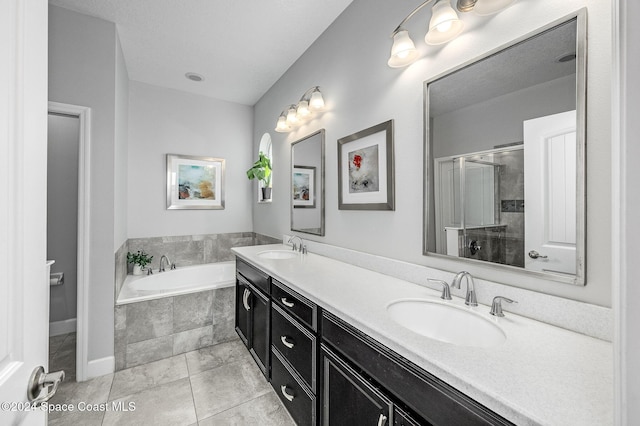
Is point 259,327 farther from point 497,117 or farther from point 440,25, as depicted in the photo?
point 440,25

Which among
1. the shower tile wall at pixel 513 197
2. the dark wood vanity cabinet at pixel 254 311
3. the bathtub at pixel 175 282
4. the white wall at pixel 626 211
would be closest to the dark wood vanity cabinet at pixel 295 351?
the dark wood vanity cabinet at pixel 254 311

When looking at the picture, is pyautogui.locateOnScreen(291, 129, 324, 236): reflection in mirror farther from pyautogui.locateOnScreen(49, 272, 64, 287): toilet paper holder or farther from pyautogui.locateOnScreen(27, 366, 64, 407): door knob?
pyautogui.locateOnScreen(49, 272, 64, 287): toilet paper holder

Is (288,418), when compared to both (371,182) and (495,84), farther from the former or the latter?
(495,84)

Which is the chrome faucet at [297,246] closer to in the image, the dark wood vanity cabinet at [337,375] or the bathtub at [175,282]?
the dark wood vanity cabinet at [337,375]

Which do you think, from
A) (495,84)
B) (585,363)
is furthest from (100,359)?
(495,84)

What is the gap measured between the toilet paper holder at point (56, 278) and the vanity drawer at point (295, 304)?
2.49 meters

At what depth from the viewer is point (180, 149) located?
345 centimetres

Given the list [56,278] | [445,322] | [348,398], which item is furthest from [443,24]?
[56,278]

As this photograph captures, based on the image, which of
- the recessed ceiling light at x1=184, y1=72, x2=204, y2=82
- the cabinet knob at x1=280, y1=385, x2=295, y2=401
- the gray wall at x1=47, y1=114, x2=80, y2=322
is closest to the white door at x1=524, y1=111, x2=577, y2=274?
the cabinet knob at x1=280, y1=385, x2=295, y2=401

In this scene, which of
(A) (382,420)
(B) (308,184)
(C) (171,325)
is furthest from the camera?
(B) (308,184)

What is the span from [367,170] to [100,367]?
258 centimetres

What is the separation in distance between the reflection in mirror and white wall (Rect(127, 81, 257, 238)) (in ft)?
4.53

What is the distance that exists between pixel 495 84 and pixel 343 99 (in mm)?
1129

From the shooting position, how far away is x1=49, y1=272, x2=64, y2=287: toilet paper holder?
2696 millimetres
